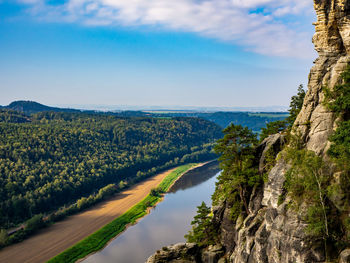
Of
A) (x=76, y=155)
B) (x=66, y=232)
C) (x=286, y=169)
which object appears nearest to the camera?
(x=286, y=169)

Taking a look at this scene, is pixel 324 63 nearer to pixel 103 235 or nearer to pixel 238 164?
pixel 238 164

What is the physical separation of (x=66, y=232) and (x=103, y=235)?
835cm

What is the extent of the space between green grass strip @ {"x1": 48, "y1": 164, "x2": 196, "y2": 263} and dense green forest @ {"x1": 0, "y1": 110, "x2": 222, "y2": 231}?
14.9 m

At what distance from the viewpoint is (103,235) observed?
58.1 meters

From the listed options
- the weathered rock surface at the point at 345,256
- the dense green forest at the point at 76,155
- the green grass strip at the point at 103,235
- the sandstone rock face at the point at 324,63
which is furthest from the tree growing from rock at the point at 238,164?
the dense green forest at the point at 76,155

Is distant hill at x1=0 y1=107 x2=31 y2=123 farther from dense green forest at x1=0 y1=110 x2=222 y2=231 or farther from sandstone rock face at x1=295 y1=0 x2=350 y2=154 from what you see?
sandstone rock face at x1=295 y1=0 x2=350 y2=154

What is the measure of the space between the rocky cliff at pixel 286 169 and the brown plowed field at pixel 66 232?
38946mm

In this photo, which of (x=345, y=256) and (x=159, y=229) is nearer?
(x=345, y=256)

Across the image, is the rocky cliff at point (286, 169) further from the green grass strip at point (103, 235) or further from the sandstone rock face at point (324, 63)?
the green grass strip at point (103, 235)

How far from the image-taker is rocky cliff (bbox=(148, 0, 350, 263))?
784 inches

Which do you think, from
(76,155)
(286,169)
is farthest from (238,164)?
(76,155)

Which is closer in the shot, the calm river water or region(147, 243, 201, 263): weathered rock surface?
region(147, 243, 201, 263): weathered rock surface

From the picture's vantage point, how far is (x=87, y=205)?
74812 millimetres

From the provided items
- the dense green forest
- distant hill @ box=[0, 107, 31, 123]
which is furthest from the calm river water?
distant hill @ box=[0, 107, 31, 123]
